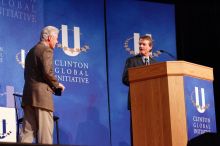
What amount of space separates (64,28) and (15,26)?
36.4 inches

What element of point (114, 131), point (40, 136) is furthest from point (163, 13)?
point (40, 136)

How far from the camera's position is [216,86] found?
10.3 metres

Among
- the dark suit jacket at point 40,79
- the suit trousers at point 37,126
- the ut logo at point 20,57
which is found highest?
the ut logo at point 20,57

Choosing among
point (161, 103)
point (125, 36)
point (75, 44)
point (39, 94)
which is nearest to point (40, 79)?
point (39, 94)

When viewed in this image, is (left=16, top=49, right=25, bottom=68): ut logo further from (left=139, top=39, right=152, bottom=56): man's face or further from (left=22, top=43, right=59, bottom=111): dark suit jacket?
(left=139, top=39, right=152, bottom=56): man's face

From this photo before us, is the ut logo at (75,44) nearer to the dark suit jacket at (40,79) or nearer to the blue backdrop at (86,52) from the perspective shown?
the blue backdrop at (86,52)

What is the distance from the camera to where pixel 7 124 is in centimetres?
804

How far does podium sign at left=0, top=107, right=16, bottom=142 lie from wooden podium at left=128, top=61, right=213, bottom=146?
248 cm

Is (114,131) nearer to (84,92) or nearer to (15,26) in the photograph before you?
(84,92)

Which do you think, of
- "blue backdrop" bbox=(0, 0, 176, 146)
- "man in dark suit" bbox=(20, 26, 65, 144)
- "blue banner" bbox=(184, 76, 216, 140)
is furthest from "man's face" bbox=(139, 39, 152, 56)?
"blue banner" bbox=(184, 76, 216, 140)

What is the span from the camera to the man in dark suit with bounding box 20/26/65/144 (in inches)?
268

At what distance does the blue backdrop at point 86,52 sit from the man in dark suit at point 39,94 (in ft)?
5.02

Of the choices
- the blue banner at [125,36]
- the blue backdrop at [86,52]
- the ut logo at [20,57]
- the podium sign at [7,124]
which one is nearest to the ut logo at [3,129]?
the podium sign at [7,124]

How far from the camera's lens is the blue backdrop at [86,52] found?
8656 mm
